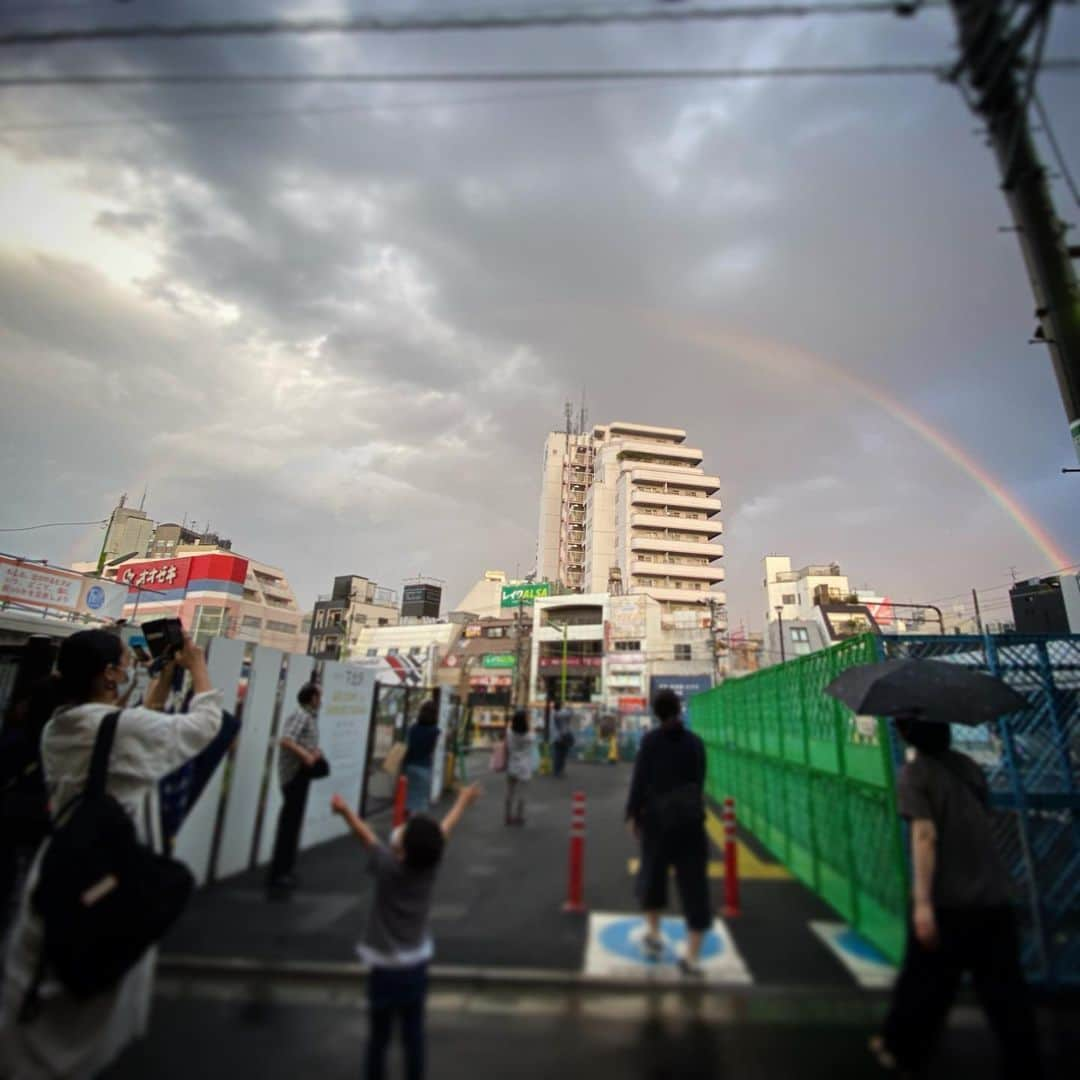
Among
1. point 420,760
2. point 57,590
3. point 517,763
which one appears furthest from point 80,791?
point 57,590

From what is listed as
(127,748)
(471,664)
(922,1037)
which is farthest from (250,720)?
(471,664)

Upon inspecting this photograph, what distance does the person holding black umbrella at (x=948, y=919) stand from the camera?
2.66 meters

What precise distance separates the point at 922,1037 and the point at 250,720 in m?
6.48

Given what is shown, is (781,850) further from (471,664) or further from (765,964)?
(471,664)

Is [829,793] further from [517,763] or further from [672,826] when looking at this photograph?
[517,763]

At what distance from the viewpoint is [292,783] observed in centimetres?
592

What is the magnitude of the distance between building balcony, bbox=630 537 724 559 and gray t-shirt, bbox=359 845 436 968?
62.3m

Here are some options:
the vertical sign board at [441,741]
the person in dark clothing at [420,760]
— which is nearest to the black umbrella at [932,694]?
the person in dark clothing at [420,760]

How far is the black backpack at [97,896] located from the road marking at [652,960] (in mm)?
2859

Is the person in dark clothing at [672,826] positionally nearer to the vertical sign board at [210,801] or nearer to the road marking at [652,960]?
the road marking at [652,960]

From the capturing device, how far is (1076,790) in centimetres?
441

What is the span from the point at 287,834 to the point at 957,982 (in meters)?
5.56

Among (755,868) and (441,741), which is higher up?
(441,741)

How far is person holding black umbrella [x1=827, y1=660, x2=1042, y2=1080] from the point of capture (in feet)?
8.72
